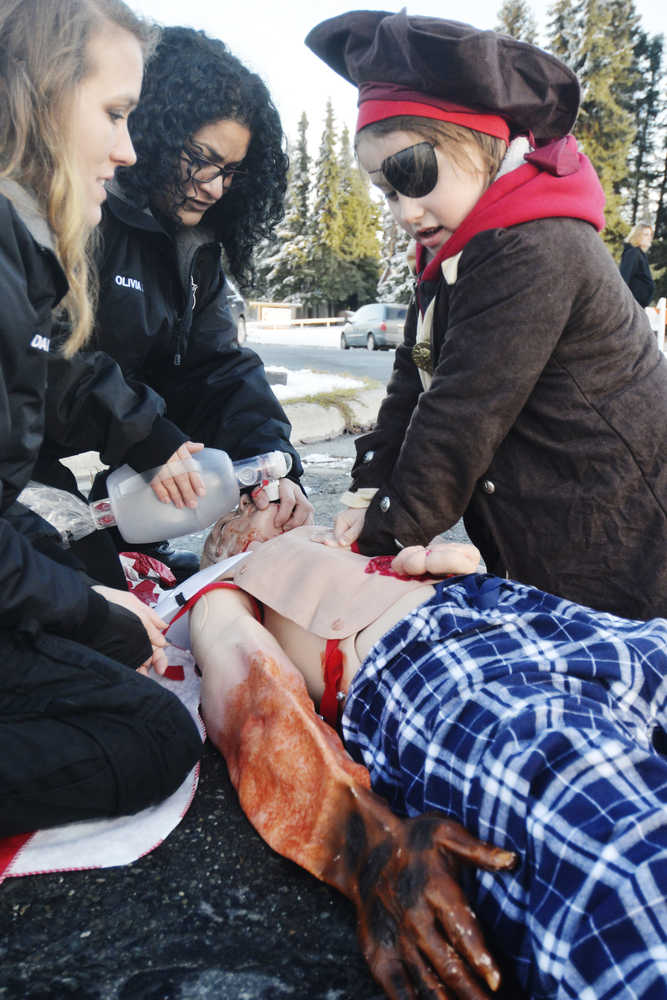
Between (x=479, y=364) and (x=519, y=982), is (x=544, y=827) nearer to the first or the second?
(x=519, y=982)

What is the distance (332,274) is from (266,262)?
141 inches

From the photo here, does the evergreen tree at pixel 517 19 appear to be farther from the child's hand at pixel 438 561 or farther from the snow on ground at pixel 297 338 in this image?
the child's hand at pixel 438 561

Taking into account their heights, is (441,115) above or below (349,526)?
above

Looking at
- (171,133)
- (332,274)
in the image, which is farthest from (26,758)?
(332,274)

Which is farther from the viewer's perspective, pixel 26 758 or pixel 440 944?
pixel 26 758

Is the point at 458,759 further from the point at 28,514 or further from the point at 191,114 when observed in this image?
the point at 191,114

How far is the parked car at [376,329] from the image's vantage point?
73.8ft

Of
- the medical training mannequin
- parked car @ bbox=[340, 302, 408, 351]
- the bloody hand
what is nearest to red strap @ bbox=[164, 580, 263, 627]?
the medical training mannequin

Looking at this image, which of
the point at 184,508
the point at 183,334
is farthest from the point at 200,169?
the point at 184,508

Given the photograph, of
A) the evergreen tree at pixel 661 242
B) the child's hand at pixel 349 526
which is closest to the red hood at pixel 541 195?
the child's hand at pixel 349 526

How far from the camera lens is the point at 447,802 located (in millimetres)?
1247

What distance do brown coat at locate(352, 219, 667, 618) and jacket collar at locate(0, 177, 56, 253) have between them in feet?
3.16

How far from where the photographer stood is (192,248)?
114 inches

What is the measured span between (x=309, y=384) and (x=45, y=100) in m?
5.80
